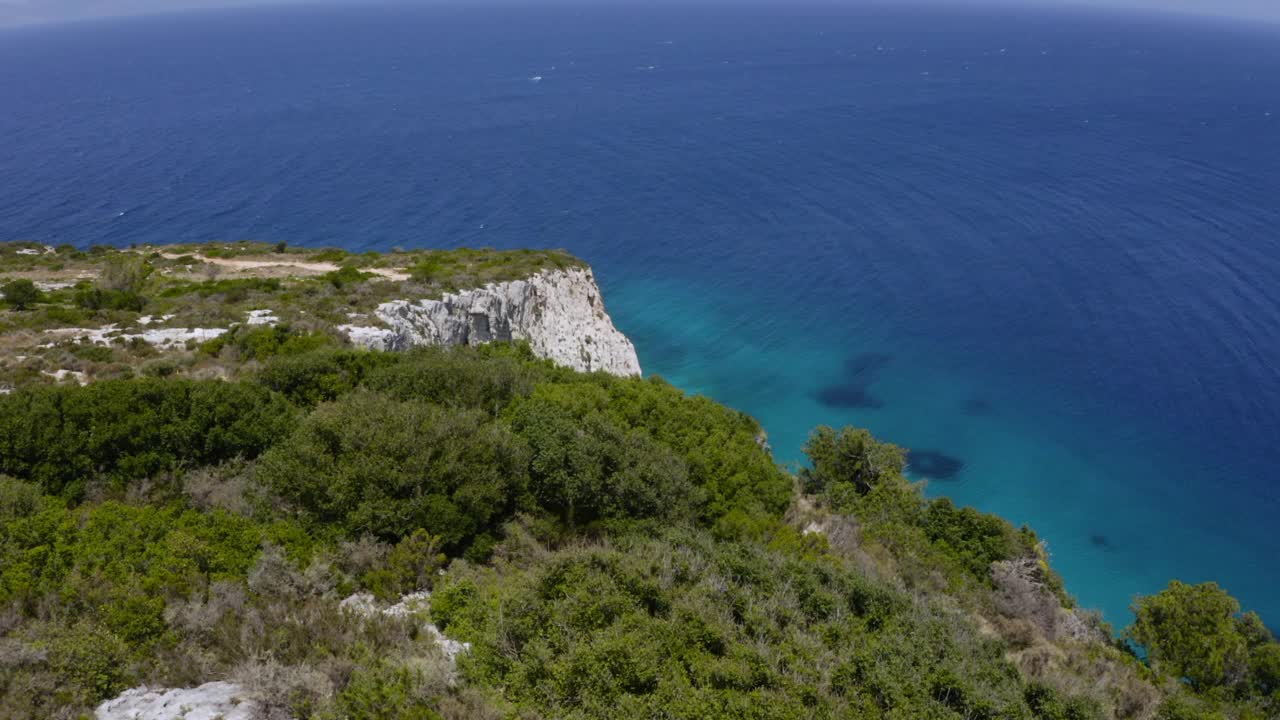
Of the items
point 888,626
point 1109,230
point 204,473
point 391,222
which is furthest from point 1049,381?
point 391,222

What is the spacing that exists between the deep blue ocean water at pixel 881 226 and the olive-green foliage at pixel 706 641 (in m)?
27.2

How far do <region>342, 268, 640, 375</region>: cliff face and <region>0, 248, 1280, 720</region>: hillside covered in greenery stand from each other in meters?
7.19

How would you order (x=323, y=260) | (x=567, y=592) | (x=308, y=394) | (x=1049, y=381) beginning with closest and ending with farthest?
(x=567, y=592) → (x=308, y=394) → (x=323, y=260) → (x=1049, y=381)

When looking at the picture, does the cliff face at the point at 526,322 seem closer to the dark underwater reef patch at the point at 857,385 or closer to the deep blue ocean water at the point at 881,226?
the deep blue ocean water at the point at 881,226

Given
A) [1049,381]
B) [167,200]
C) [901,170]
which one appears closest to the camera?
[1049,381]

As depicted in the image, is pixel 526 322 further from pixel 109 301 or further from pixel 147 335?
pixel 109 301

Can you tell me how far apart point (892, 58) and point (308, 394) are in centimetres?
19382

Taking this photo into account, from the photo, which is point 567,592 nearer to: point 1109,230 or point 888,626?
point 888,626

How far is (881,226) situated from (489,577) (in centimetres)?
6937

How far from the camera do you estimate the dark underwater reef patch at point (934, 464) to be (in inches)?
1528

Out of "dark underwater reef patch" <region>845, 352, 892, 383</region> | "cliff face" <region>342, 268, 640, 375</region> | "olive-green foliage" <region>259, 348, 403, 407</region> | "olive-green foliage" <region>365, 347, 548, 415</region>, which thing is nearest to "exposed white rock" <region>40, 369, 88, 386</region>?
"olive-green foliage" <region>259, 348, 403, 407</region>

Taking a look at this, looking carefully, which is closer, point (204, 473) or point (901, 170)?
point (204, 473)

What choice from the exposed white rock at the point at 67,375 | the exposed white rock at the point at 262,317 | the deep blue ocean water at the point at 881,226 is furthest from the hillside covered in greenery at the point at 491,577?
the deep blue ocean water at the point at 881,226

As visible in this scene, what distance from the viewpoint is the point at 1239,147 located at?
311 feet
